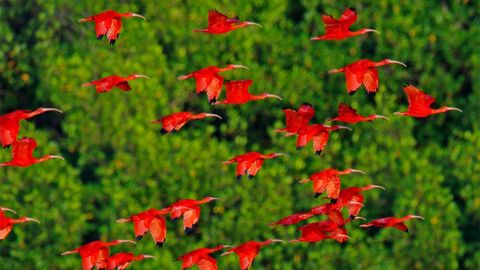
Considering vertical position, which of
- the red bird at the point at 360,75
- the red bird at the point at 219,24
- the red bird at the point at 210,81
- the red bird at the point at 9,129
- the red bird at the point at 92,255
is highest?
the red bird at the point at 219,24

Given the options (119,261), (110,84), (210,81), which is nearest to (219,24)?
(210,81)

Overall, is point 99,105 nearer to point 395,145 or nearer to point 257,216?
point 257,216

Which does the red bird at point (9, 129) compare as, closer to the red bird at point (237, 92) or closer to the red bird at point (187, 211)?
the red bird at point (187, 211)

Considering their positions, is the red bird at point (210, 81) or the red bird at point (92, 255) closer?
the red bird at point (210, 81)

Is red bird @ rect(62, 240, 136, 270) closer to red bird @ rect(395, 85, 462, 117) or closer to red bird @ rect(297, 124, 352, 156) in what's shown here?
red bird @ rect(297, 124, 352, 156)

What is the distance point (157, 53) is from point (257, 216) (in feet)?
8.71

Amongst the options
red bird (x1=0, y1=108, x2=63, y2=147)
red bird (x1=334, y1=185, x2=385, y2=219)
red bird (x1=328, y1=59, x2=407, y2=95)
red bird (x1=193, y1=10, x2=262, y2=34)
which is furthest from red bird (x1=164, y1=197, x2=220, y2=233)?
red bird (x1=328, y1=59, x2=407, y2=95)

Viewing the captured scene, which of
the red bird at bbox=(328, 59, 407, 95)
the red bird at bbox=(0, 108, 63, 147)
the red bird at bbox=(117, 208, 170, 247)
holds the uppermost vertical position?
the red bird at bbox=(328, 59, 407, 95)

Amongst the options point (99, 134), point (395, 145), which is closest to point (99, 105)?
point (99, 134)

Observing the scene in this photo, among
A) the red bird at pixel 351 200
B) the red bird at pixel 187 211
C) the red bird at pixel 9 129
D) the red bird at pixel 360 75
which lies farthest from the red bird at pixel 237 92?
the red bird at pixel 9 129

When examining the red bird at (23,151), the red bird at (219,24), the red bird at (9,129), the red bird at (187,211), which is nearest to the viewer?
the red bird at (219,24)

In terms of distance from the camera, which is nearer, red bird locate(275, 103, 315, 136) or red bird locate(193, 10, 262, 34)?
red bird locate(193, 10, 262, 34)

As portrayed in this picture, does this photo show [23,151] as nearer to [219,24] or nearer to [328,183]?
[219,24]

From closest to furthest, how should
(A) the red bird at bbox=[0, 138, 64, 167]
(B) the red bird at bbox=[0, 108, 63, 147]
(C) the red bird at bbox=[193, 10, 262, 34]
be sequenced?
(C) the red bird at bbox=[193, 10, 262, 34] < (B) the red bird at bbox=[0, 108, 63, 147] < (A) the red bird at bbox=[0, 138, 64, 167]
